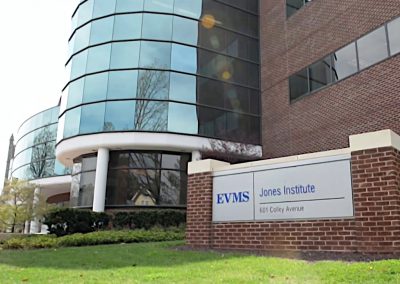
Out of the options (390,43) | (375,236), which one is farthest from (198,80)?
(375,236)

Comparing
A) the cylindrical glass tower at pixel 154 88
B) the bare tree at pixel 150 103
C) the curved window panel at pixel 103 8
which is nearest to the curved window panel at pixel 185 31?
the cylindrical glass tower at pixel 154 88

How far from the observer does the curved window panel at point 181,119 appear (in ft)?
63.2

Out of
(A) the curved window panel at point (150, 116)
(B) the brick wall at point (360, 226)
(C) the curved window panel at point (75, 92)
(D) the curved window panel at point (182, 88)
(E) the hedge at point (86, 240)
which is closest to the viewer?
(B) the brick wall at point (360, 226)

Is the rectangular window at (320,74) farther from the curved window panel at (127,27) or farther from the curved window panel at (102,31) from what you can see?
the curved window panel at (102,31)

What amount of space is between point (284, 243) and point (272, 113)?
1352cm

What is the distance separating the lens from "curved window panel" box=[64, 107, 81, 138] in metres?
20.1

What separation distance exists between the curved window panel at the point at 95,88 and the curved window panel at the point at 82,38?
2.31 metres

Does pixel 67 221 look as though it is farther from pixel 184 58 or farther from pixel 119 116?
pixel 184 58

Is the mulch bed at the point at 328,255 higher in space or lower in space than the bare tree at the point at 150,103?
lower

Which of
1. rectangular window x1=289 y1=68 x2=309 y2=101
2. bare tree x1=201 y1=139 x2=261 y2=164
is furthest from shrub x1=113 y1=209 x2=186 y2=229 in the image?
rectangular window x1=289 y1=68 x2=309 y2=101

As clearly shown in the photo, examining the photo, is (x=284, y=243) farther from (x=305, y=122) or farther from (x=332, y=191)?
(x=305, y=122)

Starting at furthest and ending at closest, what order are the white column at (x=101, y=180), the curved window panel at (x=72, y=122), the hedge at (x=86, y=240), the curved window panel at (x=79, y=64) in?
the curved window panel at (x=79, y=64) < the curved window panel at (x=72, y=122) < the white column at (x=101, y=180) < the hedge at (x=86, y=240)

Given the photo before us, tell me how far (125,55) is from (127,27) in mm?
1662

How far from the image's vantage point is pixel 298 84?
1933 centimetres
